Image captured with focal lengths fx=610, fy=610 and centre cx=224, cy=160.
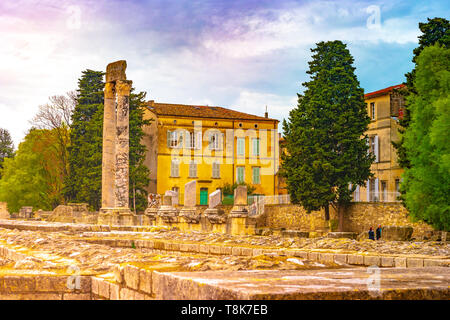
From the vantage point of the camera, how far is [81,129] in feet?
164

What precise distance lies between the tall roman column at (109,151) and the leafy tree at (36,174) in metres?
25.6

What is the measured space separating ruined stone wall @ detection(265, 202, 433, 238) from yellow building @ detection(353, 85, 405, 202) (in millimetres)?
4387

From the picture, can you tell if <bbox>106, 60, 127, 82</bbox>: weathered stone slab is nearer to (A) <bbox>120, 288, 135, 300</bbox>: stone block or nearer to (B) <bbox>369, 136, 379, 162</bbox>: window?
(B) <bbox>369, 136, 379, 162</bbox>: window

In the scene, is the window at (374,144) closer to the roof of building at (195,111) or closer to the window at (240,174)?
the window at (240,174)

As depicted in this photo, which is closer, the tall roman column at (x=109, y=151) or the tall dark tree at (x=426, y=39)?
the tall roman column at (x=109, y=151)

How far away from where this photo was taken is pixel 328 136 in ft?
125

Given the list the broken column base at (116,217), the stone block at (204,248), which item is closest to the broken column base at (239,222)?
the broken column base at (116,217)

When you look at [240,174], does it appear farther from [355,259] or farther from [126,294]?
[126,294]

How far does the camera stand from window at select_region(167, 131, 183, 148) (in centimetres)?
5812

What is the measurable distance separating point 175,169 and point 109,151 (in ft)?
96.2

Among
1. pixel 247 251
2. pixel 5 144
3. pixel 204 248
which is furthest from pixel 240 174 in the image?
pixel 247 251

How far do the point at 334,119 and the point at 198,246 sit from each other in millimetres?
26938

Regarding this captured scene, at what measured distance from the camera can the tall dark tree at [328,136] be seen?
121 ft
